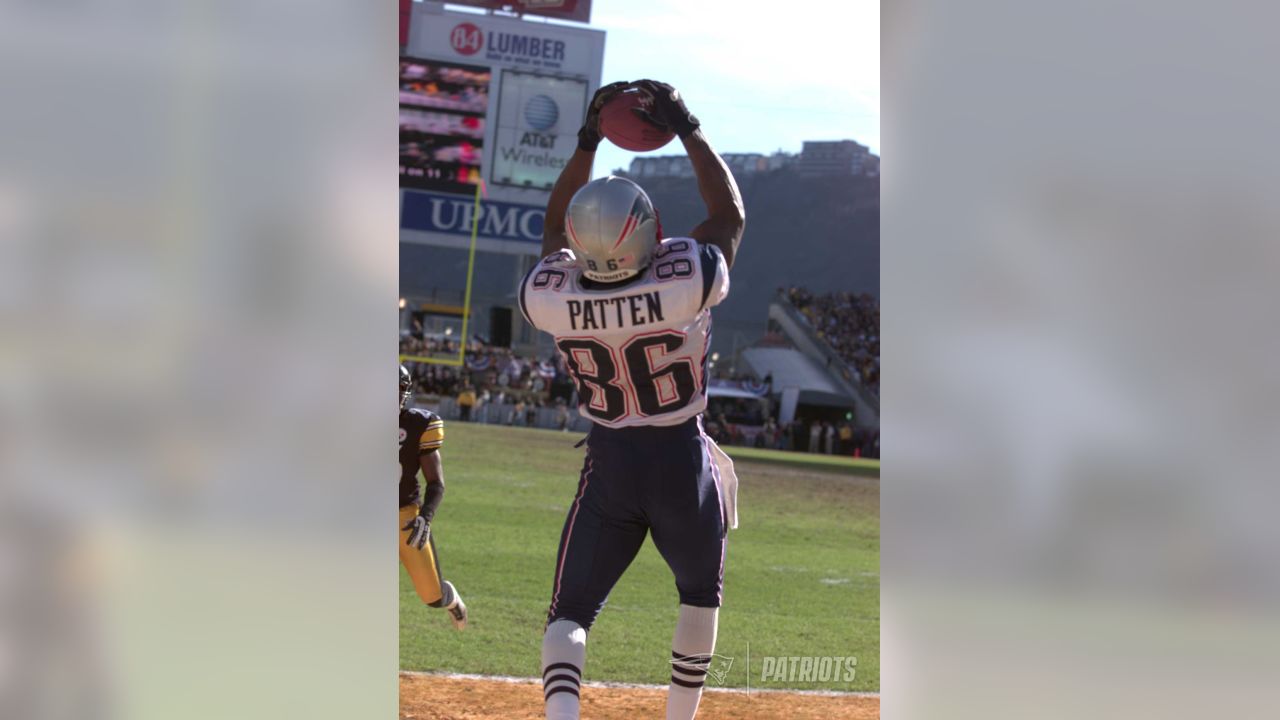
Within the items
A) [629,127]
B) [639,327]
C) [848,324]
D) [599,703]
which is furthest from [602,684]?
[848,324]

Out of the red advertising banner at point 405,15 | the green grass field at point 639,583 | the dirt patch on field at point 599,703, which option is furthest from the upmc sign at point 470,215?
the dirt patch on field at point 599,703

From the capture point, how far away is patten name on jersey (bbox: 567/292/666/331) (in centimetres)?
298

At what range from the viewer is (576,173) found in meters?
3.45

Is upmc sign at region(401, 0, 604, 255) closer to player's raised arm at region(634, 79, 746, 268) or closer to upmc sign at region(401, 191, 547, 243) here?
upmc sign at region(401, 191, 547, 243)

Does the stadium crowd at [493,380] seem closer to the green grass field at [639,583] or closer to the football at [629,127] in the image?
the green grass field at [639,583]

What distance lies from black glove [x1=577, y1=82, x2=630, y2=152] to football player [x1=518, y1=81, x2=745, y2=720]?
0.76 feet

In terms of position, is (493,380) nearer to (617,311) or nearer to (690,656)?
(690,656)

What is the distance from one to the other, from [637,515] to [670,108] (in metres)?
1.14

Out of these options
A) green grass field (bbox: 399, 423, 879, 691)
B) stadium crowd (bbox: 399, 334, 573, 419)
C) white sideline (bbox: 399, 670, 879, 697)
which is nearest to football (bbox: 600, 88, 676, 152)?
white sideline (bbox: 399, 670, 879, 697)
